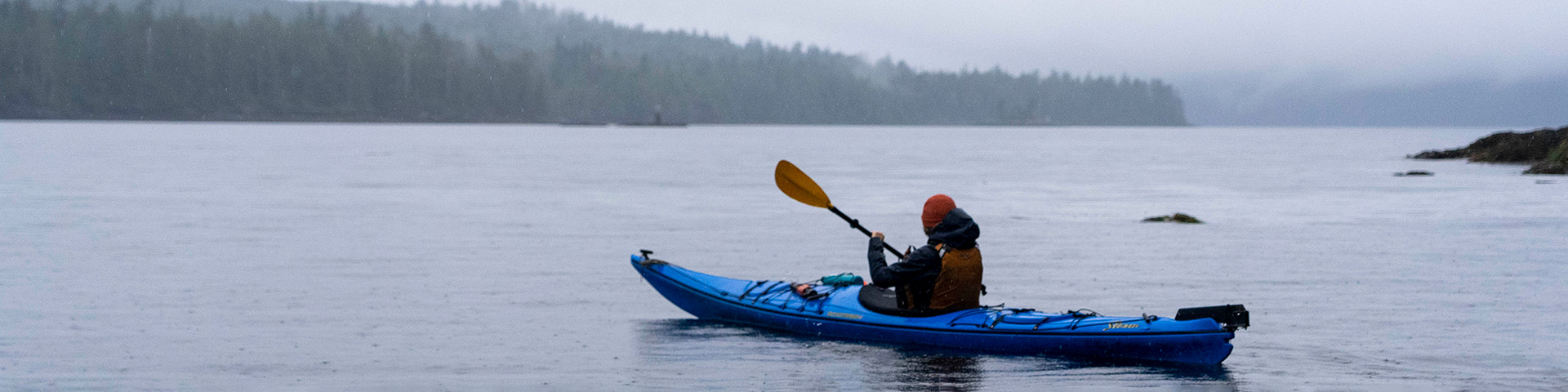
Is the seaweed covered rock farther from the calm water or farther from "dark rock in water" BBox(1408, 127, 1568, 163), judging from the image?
the calm water

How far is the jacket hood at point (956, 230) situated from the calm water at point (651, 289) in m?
0.92

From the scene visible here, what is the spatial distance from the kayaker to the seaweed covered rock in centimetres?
4015

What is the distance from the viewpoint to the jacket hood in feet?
34.9

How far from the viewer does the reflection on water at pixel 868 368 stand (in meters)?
10.2

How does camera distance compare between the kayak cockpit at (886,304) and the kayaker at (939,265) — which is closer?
the kayaker at (939,265)

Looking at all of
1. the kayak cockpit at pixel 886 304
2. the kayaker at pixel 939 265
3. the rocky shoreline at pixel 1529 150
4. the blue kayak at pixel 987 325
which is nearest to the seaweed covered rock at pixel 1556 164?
the rocky shoreline at pixel 1529 150

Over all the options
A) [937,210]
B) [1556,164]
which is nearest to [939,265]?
[937,210]

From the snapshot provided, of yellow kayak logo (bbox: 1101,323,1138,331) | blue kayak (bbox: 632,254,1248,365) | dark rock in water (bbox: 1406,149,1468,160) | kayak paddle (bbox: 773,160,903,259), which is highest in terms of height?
kayak paddle (bbox: 773,160,903,259)

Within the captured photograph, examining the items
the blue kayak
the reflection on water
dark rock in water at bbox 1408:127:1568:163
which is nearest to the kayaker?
the blue kayak

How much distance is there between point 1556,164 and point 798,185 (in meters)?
40.9

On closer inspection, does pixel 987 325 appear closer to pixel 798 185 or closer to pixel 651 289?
pixel 798 185

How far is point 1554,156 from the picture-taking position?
47.8 m

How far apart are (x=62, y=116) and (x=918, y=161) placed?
125 meters

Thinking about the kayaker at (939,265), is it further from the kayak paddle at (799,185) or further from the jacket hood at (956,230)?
the kayak paddle at (799,185)
